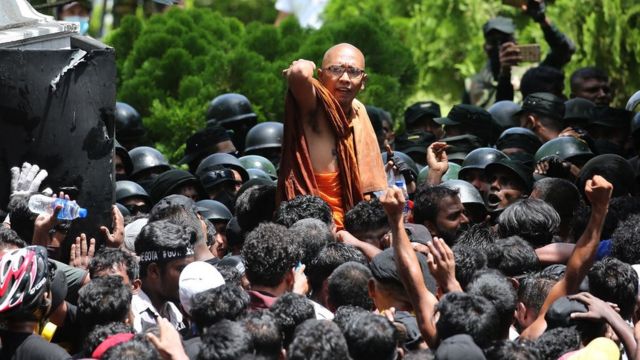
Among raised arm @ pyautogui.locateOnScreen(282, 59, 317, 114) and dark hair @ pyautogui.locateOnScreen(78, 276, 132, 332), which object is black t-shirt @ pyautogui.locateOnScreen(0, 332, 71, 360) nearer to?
dark hair @ pyautogui.locateOnScreen(78, 276, 132, 332)

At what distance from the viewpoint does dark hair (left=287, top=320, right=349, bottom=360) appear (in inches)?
227

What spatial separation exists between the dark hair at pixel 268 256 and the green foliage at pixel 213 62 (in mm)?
7550

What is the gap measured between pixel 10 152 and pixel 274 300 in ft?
7.50

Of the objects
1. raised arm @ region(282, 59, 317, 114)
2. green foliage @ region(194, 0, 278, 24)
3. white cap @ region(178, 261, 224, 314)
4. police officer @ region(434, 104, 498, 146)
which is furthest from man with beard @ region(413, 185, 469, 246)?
green foliage @ region(194, 0, 278, 24)

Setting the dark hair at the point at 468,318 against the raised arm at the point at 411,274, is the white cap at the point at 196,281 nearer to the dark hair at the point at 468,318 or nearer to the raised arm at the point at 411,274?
the raised arm at the point at 411,274

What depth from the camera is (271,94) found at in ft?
49.9

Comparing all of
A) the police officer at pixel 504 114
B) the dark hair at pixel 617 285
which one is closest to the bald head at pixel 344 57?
the dark hair at pixel 617 285

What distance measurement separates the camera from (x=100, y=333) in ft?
21.2

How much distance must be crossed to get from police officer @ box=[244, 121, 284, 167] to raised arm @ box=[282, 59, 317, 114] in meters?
3.96

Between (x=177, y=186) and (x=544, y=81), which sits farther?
(x=544, y=81)

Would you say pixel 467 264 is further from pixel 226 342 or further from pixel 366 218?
pixel 226 342

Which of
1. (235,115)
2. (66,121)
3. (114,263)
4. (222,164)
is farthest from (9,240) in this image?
(235,115)

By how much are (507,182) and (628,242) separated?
2504mm

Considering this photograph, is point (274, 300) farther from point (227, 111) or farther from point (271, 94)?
point (271, 94)
